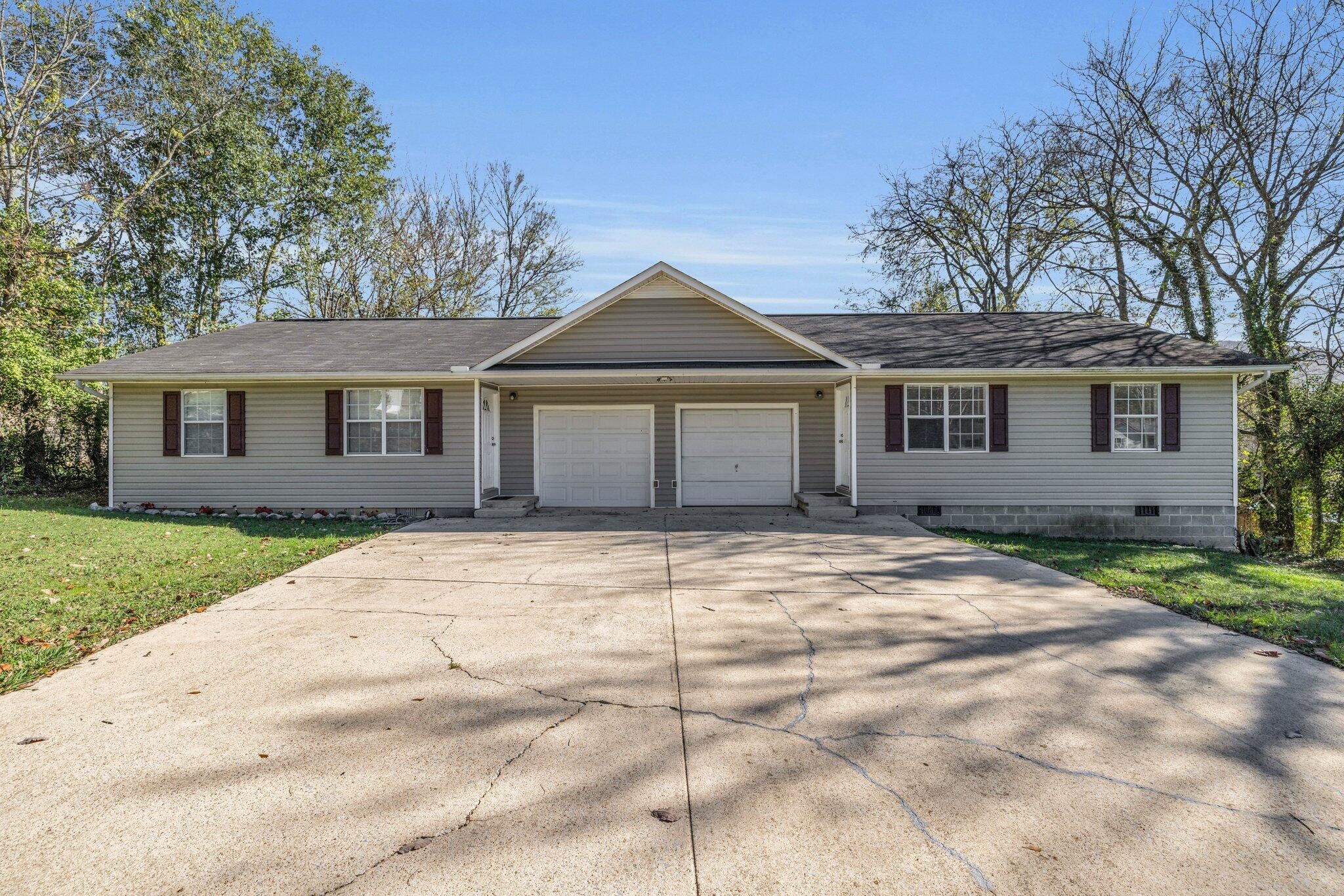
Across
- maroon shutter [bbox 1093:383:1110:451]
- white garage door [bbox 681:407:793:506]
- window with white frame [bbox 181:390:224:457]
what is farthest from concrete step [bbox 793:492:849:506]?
window with white frame [bbox 181:390:224:457]

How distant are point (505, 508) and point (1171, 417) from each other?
40.2ft

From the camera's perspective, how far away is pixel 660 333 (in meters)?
12.2

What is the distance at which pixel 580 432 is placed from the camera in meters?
13.4

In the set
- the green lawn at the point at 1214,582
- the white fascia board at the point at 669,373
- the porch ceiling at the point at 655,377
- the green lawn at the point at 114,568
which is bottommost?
the green lawn at the point at 1214,582

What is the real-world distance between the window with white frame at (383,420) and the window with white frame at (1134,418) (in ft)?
42.2

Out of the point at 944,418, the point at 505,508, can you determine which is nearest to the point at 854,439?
the point at 944,418

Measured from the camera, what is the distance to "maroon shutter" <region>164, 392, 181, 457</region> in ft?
40.0

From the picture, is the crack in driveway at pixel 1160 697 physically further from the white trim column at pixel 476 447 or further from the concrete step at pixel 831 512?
the white trim column at pixel 476 447

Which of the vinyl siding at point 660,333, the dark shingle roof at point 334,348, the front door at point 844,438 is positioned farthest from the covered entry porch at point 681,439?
the dark shingle roof at point 334,348

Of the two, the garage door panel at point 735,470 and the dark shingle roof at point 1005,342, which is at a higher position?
the dark shingle roof at point 1005,342

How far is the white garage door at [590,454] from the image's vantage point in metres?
13.4

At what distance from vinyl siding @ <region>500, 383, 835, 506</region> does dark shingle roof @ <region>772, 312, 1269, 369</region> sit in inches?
55.0

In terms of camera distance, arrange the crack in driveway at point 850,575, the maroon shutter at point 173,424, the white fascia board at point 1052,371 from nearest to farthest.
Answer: the crack in driveway at point 850,575 < the white fascia board at point 1052,371 < the maroon shutter at point 173,424

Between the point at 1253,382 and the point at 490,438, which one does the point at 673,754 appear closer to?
the point at 490,438
